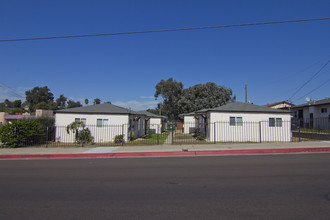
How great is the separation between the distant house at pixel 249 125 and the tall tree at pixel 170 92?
35.9 m

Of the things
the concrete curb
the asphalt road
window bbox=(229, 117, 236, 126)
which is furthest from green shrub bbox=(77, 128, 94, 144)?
window bbox=(229, 117, 236, 126)

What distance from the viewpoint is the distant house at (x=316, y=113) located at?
88.2 ft

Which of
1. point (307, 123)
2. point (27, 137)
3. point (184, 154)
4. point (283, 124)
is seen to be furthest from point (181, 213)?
point (307, 123)

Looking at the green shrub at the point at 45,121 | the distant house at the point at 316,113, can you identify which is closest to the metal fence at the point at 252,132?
the distant house at the point at 316,113

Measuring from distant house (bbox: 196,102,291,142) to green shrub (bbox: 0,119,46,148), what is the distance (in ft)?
45.6

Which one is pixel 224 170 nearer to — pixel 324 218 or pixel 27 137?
pixel 324 218

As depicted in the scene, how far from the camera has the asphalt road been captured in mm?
3979

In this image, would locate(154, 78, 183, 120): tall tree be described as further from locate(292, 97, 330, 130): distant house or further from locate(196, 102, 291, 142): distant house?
locate(196, 102, 291, 142): distant house

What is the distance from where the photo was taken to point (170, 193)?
511 centimetres

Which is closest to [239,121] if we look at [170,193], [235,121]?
[235,121]

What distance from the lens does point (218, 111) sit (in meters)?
18.5

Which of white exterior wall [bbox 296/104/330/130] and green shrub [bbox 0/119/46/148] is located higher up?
white exterior wall [bbox 296/104/330/130]

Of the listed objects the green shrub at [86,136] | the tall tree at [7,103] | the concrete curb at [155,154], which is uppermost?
the tall tree at [7,103]

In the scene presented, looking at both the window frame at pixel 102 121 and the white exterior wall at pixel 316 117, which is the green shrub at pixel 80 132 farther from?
the white exterior wall at pixel 316 117
